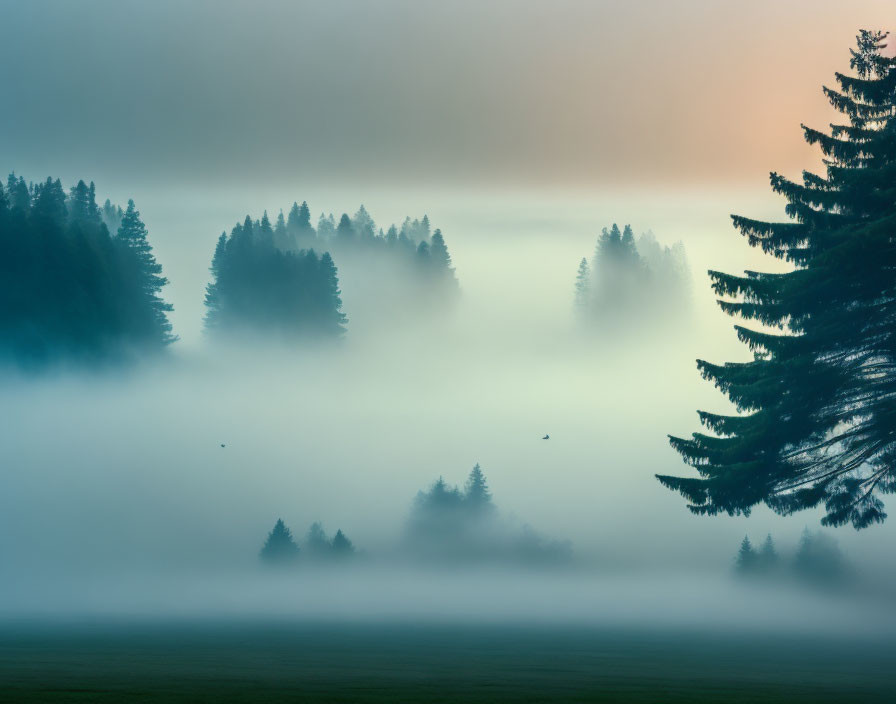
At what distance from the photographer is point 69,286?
414 ft

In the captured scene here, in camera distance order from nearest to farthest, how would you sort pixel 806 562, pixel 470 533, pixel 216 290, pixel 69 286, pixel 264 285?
pixel 806 562, pixel 470 533, pixel 69 286, pixel 264 285, pixel 216 290

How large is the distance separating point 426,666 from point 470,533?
92.0 meters

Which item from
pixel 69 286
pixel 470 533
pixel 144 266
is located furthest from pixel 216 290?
pixel 470 533

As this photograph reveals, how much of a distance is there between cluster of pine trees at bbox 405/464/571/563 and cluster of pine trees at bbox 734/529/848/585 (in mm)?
26189

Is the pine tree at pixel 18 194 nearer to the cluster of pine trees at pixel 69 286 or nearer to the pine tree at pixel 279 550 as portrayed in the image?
the cluster of pine trees at pixel 69 286

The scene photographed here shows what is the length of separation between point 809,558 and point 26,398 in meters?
91.8

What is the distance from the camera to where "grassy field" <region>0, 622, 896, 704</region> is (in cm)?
2403

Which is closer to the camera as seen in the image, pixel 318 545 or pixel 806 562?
A: pixel 806 562

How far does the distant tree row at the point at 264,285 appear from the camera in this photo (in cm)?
16725

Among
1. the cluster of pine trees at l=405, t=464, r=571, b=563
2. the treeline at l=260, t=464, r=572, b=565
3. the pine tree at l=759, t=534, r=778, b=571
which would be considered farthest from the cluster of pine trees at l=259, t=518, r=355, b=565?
the pine tree at l=759, t=534, r=778, b=571

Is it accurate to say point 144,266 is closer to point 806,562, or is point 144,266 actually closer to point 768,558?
point 768,558

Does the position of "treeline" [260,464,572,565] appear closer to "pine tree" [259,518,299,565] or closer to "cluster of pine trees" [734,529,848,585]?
"pine tree" [259,518,299,565]

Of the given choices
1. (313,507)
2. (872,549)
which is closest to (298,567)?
(313,507)

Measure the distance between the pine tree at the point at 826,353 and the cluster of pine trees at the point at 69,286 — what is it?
99.2m
